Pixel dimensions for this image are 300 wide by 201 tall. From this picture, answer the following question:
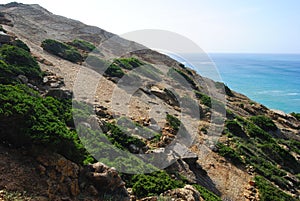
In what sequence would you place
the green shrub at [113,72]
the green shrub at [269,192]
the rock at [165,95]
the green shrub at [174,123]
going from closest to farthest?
the green shrub at [269,192] → the green shrub at [174,123] → the rock at [165,95] → the green shrub at [113,72]

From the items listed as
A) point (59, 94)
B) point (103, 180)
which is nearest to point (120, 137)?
point (59, 94)

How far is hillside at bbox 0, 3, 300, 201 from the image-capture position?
7926mm

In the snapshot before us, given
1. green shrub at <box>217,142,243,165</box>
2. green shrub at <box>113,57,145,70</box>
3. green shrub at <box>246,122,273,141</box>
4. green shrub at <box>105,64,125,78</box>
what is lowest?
green shrub at <box>217,142,243,165</box>

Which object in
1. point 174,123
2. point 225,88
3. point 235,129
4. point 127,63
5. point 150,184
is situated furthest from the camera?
point 225,88

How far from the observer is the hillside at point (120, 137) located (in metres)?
7.93

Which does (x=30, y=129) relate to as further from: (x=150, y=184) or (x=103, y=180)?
(x=150, y=184)

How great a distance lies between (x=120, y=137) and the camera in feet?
44.1

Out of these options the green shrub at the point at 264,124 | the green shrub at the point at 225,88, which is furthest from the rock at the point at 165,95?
the green shrub at the point at 225,88

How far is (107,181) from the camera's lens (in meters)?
8.37

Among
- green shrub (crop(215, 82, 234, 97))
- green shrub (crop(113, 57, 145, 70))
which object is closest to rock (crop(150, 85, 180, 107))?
green shrub (crop(113, 57, 145, 70))

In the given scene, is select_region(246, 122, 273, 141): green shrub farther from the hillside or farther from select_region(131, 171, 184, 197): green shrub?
select_region(131, 171, 184, 197): green shrub

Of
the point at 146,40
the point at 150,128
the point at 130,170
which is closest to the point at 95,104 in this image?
the point at 150,128

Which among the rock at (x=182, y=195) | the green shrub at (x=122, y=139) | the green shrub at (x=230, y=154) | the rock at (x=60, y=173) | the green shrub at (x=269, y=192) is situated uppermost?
the rock at (x=60, y=173)

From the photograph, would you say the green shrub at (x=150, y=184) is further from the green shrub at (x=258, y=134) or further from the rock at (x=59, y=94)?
the green shrub at (x=258, y=134)
